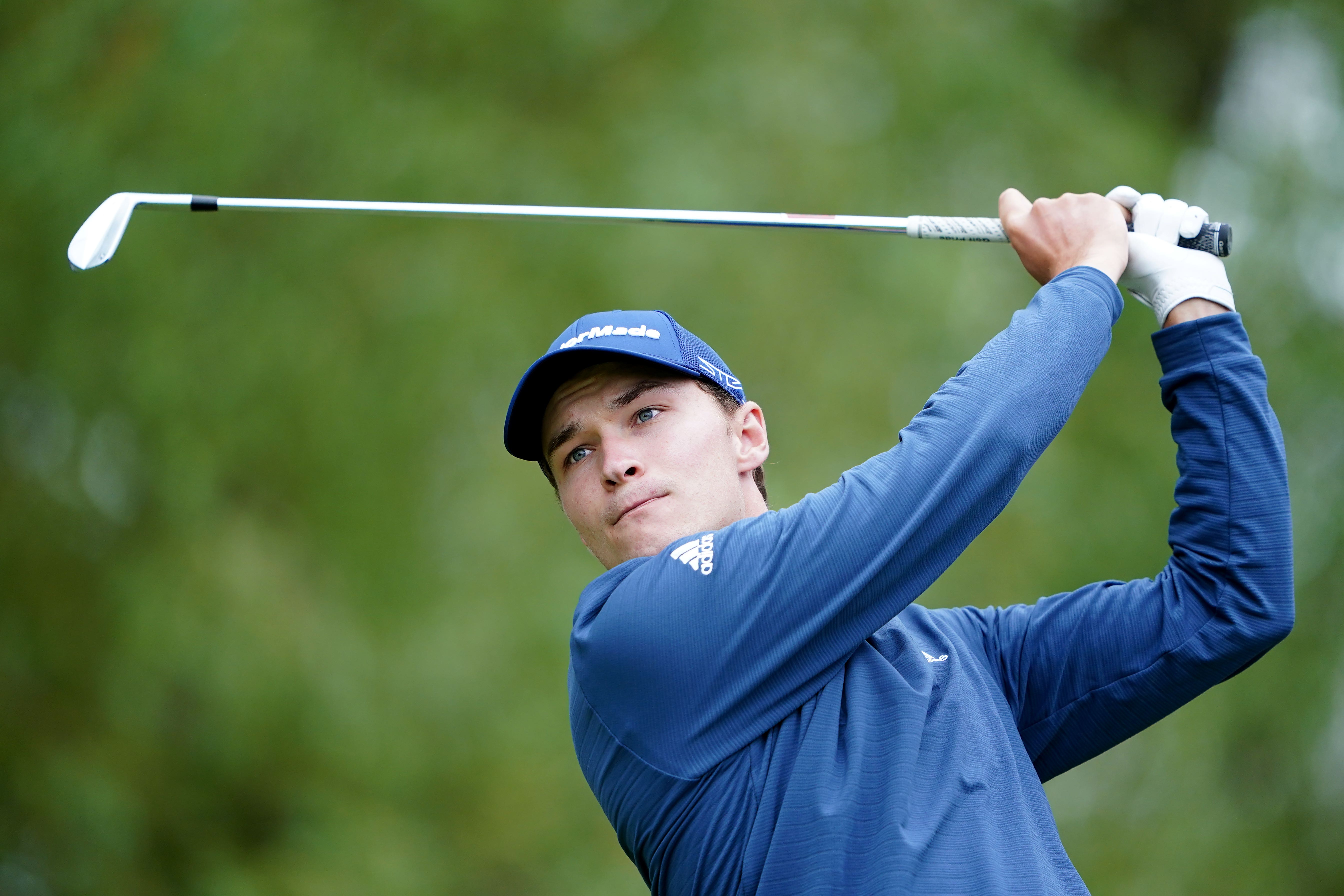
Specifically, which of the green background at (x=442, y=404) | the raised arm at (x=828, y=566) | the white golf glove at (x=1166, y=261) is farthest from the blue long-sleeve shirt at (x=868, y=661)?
the green background at (x=442, y=404)

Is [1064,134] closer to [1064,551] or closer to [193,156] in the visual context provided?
[1064,551]

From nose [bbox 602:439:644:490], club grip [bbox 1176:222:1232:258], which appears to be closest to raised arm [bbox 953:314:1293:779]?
club grip [bbox 1176:222:1232:258]

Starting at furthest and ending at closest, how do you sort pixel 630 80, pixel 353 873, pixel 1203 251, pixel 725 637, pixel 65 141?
pixel 630 80
pixel 65 141
pixel 353 873
pixel 1203 251
pixel 725 637

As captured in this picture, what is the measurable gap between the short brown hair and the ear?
0.04ft

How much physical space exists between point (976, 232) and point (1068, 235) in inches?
8.3

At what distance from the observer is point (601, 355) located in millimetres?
1695

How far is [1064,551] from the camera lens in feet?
13.9

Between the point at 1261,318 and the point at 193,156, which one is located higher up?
the point at 193,156

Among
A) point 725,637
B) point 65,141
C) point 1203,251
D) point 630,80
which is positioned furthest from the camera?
point 630,80

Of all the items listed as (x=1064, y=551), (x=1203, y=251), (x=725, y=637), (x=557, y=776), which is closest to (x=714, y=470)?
(x=725, y=637)

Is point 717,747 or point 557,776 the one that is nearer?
point 717,747

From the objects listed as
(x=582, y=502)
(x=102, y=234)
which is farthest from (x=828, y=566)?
(x=102, y=234)

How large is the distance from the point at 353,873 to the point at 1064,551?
259 centimetres

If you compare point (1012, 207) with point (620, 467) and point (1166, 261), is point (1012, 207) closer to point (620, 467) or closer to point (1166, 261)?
point (1166, 261)
